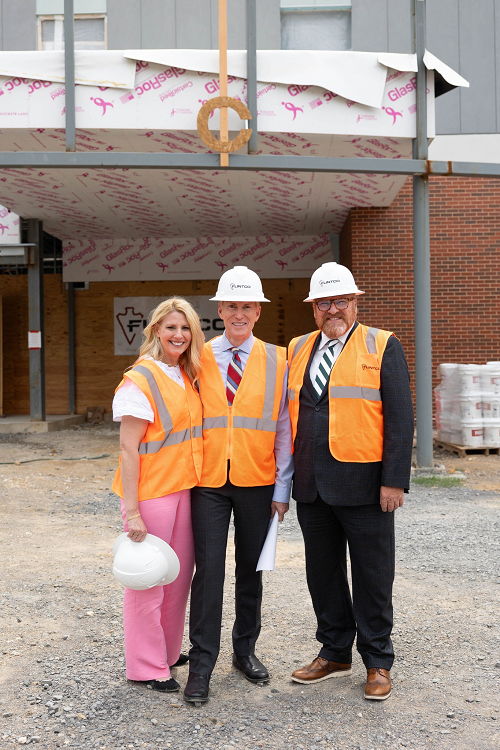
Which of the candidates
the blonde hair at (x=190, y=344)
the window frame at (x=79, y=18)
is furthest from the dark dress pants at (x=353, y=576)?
the window frame at (x=79, y=18)

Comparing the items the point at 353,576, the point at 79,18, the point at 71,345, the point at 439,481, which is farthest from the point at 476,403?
the point at 79,18

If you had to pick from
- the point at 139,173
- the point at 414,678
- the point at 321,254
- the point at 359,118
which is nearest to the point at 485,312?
the point at 321,254

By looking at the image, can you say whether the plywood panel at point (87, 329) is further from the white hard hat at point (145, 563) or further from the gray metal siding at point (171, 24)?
the white hard hat at point (145, 563)

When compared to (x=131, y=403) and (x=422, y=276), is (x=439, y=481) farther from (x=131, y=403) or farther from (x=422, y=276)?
(x=131, y=403)

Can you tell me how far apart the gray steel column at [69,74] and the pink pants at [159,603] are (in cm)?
663

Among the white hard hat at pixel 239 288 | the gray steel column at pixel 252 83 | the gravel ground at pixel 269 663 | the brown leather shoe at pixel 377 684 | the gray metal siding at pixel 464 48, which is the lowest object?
the gravel ground at pixel 269 663

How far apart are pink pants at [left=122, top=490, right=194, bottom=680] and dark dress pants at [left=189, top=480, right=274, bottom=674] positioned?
0.07m

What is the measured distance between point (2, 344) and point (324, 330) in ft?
49.7

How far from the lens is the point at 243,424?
3.29 m

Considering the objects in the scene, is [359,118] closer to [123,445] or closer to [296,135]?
[296,135]

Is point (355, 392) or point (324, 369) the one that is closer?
point (355, 392)

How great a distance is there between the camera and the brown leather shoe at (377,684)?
3211 millimetres

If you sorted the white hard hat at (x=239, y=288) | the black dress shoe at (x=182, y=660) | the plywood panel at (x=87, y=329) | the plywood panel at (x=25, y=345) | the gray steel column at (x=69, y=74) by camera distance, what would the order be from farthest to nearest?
the plywood panel at (x=25, y=345)
the plywood panel at (x=87, y=329)
the gray steel column at (x=69, y=74)
the black dress shoe at (x=182, y=660)
the white hard hat at (x=239, y=288)

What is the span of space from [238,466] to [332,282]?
980 mm
